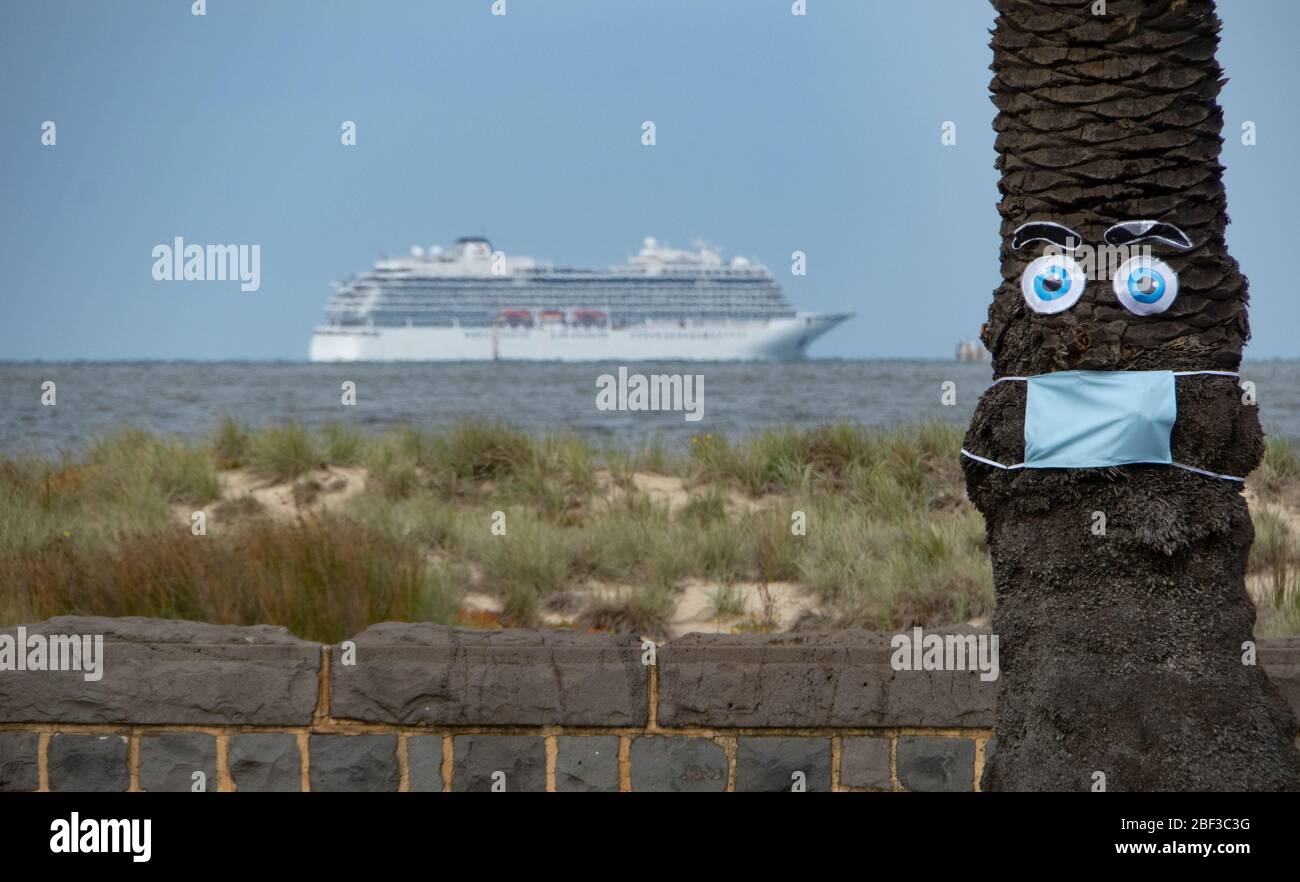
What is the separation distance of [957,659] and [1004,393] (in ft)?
3.83

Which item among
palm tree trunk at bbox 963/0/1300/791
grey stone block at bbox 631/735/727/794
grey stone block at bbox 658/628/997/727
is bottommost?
grey stone block at bbox 631/735/727/794

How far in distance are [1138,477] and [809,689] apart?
1355 millimetres

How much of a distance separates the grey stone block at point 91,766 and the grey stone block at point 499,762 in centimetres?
96

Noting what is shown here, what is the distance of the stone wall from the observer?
13.6ft

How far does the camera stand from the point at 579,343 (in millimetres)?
57594

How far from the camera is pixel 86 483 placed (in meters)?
9.34

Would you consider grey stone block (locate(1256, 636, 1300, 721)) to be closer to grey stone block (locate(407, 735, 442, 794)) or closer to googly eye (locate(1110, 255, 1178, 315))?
googly eye (locate(1110, 255, 1178, 315))

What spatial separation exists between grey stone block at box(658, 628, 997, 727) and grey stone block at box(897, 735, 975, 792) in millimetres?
68

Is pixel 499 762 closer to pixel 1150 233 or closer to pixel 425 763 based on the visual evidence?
pixel 425 763

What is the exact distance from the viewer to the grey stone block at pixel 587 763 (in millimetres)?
4184

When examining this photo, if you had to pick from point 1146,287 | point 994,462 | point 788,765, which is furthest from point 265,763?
point 1146,287

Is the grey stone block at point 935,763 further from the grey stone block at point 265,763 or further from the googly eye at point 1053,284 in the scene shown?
the grey stone block at point 265,763

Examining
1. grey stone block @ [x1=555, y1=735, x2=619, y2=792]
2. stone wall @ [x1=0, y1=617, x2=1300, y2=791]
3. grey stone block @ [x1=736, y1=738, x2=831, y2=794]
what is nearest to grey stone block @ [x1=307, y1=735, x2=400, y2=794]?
stone wall @ [x1=0, y1=617, x2=1300, y2=791]
